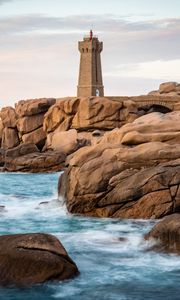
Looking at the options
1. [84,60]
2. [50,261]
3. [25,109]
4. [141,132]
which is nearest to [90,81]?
[84,60]

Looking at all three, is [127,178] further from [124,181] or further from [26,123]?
[26,123]

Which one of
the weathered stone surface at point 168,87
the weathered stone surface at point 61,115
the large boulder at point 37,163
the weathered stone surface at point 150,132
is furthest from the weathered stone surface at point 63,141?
the weathered stone surface at point 168,87

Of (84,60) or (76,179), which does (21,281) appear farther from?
(84,60)

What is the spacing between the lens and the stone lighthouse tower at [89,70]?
261 ft

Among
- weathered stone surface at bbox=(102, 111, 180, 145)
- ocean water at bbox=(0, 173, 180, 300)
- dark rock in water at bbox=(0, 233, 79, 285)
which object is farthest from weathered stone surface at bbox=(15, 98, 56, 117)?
dark rock in water at bbox=(0, 233, 79, 285)

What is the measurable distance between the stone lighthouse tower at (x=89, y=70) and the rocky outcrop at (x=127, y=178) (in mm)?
55739

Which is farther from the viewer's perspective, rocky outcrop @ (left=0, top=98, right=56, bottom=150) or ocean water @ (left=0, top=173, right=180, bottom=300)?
rocky outcrop @ (left=0, top=98, right=56, bottom=150)

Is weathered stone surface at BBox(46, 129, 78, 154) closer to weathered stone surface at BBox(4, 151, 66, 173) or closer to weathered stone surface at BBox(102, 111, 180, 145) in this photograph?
weathered stone surface at BBox(4, 151, 66, 173)

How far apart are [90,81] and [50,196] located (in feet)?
170

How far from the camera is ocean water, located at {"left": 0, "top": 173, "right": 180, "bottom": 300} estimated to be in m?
12.0

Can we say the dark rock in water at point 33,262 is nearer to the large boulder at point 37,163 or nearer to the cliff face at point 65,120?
the large boulder at point 37,163

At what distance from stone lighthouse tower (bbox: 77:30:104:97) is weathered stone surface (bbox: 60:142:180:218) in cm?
5657

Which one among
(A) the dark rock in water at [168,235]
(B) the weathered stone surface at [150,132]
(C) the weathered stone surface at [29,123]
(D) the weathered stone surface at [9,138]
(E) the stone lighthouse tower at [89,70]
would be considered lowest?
(D) the weathered stone surface at [9,138]

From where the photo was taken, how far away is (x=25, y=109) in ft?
187
